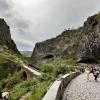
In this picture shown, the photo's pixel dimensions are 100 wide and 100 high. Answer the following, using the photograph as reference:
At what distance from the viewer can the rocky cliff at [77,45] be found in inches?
2958

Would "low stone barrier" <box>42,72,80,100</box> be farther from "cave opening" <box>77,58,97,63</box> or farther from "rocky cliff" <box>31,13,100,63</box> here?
"cave opening" <box>77,58,97,63</box>

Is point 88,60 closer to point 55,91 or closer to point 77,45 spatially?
point 77,45

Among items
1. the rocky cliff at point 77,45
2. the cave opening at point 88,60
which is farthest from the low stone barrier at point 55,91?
the cave opening at point 88,60

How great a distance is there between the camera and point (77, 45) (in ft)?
320

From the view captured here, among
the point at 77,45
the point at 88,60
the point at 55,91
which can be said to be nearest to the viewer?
the point at 55,91

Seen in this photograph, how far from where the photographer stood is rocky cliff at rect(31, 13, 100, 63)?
246ft

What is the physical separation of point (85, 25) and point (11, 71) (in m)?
40.8

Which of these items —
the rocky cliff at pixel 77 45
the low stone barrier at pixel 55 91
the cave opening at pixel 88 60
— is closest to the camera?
the low stone barrier at pixel 55 91

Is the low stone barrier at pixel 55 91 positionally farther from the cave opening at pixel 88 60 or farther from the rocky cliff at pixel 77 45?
the cave opening at pixel 88 60

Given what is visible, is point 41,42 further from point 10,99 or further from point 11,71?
point 10,99

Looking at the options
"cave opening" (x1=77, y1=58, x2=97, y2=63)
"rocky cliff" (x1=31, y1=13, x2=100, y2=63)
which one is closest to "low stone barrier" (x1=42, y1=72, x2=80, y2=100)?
"rocky cliff" (x1=31, y1=13, x2=100, y2=63)

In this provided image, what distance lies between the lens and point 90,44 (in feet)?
248

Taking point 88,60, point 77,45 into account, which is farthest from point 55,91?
point 77,45

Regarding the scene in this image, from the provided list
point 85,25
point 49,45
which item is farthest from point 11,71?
point 49,45
